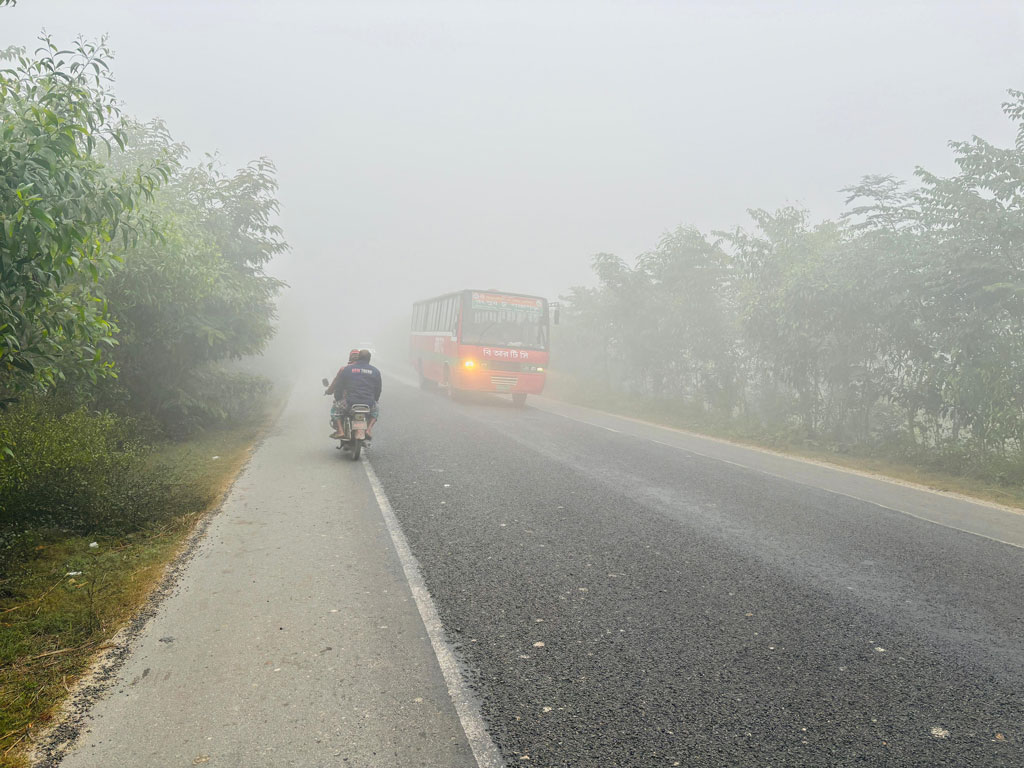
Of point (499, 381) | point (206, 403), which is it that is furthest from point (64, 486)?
point (499, 381)

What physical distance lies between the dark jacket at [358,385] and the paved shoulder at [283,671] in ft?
14.3

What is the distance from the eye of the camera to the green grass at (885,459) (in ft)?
32.8

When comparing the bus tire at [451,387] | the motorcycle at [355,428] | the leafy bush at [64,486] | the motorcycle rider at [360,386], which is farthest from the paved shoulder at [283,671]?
the bus tire at [451,387]

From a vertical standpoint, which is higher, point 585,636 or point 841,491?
point 841,491

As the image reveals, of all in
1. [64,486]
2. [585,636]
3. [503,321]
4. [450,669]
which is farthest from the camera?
[503,321]

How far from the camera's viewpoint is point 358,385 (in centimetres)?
1053

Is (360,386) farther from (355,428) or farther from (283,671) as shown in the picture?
(283,671)

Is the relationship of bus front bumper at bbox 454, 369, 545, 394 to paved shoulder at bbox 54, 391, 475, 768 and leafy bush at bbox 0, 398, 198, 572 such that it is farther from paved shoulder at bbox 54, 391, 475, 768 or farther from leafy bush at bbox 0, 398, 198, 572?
paved shoulder at bbox 54, 391, 475, 768

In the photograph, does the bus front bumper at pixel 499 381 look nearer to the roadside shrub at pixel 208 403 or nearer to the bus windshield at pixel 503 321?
the bus windshield at pixel 503 321

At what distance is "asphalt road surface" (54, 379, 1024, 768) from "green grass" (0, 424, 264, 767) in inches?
11.2

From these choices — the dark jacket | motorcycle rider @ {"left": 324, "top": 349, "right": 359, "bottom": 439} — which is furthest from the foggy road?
motorcycle rider @ {"left": 324, "top": 349, "right": 359, "bottom": 439}

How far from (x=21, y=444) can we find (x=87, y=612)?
277cm

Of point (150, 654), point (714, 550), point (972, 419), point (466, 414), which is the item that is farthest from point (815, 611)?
point (466, 414)

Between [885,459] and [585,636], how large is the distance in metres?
10.7
